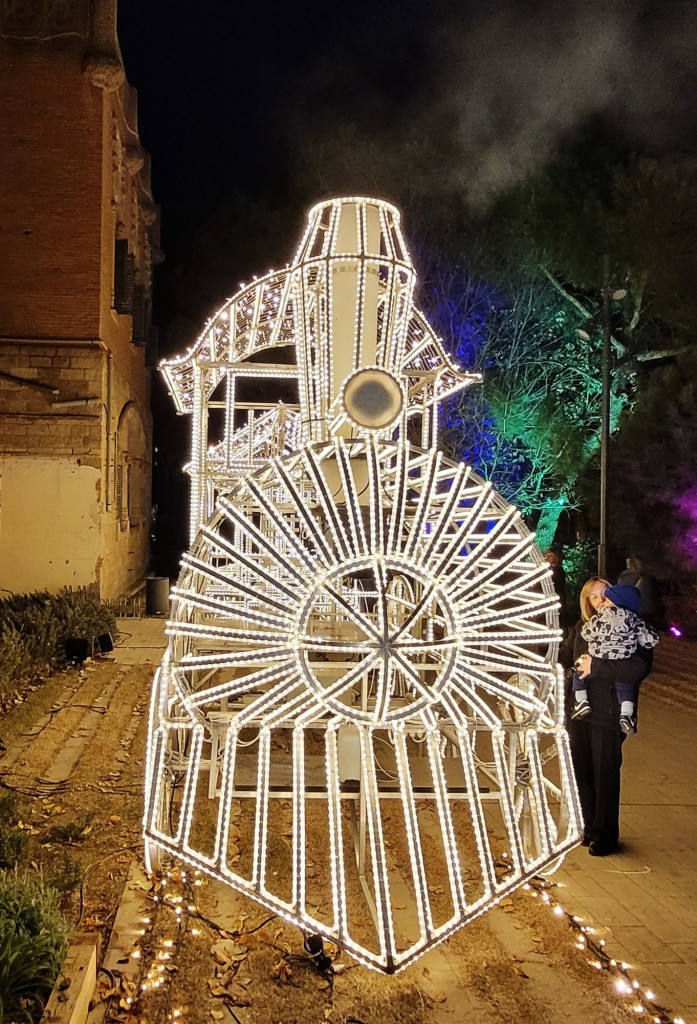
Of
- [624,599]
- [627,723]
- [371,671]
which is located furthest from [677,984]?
[624,599]

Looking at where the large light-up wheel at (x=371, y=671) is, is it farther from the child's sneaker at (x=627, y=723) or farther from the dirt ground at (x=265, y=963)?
the child's sneaker at (x=627, y=723)

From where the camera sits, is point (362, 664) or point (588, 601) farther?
point (588, 601)

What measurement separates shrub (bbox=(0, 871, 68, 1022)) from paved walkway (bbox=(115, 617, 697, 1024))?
2.77m

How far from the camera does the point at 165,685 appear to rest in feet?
12.5

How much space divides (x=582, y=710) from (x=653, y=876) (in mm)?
1094

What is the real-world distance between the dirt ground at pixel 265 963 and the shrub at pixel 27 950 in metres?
0.40

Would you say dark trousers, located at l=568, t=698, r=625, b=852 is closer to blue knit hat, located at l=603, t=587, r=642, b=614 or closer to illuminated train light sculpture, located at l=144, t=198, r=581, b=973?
illuminated train light sculpture, located at l=144, t=198, r=581, b=973

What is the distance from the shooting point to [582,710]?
17.0ft

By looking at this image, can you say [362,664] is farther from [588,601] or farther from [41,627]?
[41,627]

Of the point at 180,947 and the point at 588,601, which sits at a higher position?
the point at 588,601

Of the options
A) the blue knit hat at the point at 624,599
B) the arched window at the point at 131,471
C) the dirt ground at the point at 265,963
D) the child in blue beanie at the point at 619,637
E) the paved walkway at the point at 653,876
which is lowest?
the paved walkway at the point at 653,876

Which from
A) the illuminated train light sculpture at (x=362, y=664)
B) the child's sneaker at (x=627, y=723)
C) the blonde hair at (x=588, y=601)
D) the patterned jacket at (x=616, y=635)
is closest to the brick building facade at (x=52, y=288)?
the illuminated train light sculpture at (x=362, y=664)

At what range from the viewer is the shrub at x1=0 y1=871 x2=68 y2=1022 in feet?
9.95

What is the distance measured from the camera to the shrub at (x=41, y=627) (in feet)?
28.9
